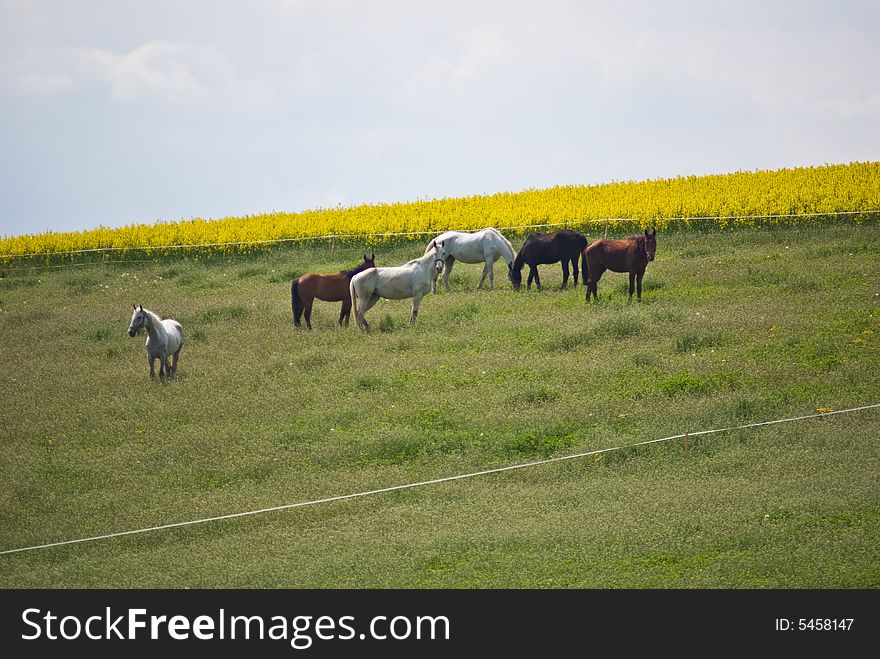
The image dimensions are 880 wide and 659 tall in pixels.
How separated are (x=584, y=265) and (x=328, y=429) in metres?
10.7

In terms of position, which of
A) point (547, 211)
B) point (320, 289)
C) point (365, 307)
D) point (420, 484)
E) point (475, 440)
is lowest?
point (420, 484)

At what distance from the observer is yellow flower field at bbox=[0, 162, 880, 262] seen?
33406 mm

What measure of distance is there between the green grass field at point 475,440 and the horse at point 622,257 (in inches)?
22.4

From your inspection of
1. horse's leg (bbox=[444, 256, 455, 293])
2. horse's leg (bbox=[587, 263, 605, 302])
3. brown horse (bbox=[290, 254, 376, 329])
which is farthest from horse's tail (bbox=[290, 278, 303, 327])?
horse's leg (bbox=[587, 263, 605, 302])

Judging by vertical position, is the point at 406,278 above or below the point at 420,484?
above

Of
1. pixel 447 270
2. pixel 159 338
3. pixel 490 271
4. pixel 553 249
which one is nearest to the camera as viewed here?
pixel 159 338

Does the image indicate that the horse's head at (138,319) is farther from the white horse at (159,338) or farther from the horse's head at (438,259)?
the horse's head at (438,259)

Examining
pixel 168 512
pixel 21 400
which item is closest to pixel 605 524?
pixel 168 512

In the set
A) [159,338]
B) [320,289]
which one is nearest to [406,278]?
[320,289]

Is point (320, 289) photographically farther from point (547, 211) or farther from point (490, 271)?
point (547, 211)

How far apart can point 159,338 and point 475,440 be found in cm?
711

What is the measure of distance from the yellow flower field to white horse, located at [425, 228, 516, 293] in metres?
7.05

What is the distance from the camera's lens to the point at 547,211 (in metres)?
37.4

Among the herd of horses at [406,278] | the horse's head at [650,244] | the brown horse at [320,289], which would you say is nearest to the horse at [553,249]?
the herd of horses at [406,278]
